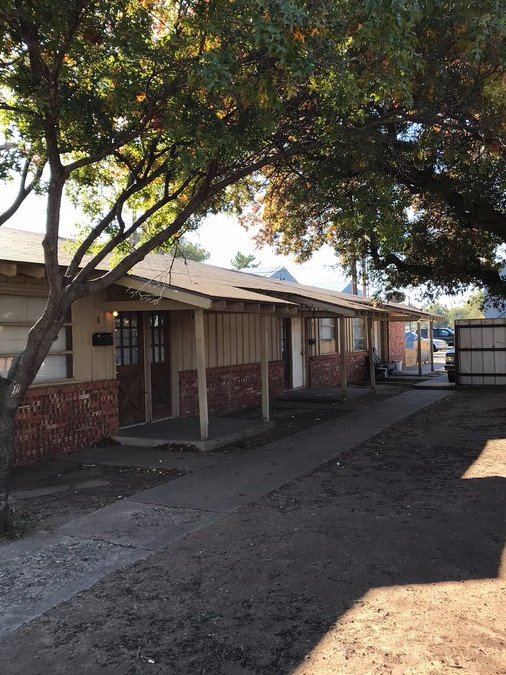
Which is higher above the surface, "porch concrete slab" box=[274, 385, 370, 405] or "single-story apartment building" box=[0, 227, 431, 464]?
"single-story apartment building" box=[0, 227, 431, 464]

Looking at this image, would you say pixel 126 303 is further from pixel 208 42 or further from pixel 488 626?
pixel 488 626

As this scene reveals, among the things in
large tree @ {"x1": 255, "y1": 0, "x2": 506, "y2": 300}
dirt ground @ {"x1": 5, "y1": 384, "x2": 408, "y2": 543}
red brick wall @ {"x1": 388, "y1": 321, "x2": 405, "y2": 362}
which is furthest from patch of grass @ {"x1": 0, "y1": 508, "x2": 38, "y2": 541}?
red brick wall @ {"x1": 388, "y1": 321, "x2": 405, "y2": 362}

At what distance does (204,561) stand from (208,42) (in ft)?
18.2

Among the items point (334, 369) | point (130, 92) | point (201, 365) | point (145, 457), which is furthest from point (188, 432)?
point (334, 369)

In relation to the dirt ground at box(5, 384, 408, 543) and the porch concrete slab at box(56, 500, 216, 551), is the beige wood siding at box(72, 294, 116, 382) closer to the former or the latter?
the dirt ground at box(5, 384, 408, 543)

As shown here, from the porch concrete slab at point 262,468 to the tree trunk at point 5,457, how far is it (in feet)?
5.08

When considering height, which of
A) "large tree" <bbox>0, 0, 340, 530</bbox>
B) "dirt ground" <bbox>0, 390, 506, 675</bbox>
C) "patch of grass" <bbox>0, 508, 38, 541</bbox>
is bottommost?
"dirt ground" <bbox>0, 390, 506, 675</bbox>

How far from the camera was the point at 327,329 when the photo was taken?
65.9ft

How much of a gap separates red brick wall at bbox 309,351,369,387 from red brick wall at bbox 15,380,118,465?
9.91 metres

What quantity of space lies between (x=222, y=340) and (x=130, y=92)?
7204 millimetres

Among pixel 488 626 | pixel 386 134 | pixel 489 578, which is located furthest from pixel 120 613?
pixel 386 134

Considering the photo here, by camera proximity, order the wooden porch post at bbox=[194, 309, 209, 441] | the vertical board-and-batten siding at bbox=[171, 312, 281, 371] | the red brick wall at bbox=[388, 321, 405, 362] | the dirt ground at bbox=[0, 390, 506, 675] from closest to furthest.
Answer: the dirt ground at bbox=[0, 390, 506, 675] → the wooden porch post at bbox=[194, 309, 209, 441] → the vertical board-and-batten siding at bbox=[171, 312, 281, 371] → the red brick wall at bbox=[388, 321, 405, 362]

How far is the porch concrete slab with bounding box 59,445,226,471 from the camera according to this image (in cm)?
830

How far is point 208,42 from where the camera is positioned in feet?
21.7
